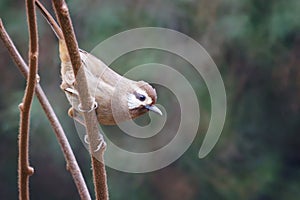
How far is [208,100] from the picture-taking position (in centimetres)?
443

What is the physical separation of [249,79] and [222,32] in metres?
0.47

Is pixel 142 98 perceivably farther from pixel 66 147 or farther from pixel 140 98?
pixel 66 147

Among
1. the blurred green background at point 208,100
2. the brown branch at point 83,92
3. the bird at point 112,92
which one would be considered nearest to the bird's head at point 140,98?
the bird at point 112,92

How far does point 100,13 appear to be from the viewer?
4.36 meters

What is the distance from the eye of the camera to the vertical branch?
3.63 ft

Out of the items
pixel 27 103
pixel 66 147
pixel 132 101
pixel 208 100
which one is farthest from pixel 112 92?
pixel 208 100

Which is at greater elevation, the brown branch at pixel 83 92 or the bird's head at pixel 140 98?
the brown branch at pixel 83 92

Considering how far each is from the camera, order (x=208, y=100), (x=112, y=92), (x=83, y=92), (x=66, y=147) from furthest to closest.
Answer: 1. (x=208, y=100)
2. (x=112, y=92)
3. (x=66, y=147)
4. (x=83, y=92)

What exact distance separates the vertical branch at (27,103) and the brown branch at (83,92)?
0.09m

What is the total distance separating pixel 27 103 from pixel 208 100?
3294 millimetres

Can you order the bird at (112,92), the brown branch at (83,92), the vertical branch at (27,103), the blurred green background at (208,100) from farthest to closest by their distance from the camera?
the blurred green background at (208,100) → the bird at (112,92) → the vertical branch at (27,103) → the brown branch at (83,92)

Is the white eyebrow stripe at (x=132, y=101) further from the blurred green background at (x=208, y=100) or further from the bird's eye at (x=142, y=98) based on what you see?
the blurred green background at (x=208, y=100)

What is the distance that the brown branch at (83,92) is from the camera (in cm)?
100

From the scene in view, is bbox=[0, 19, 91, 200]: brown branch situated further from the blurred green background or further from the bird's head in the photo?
the blurred green background
